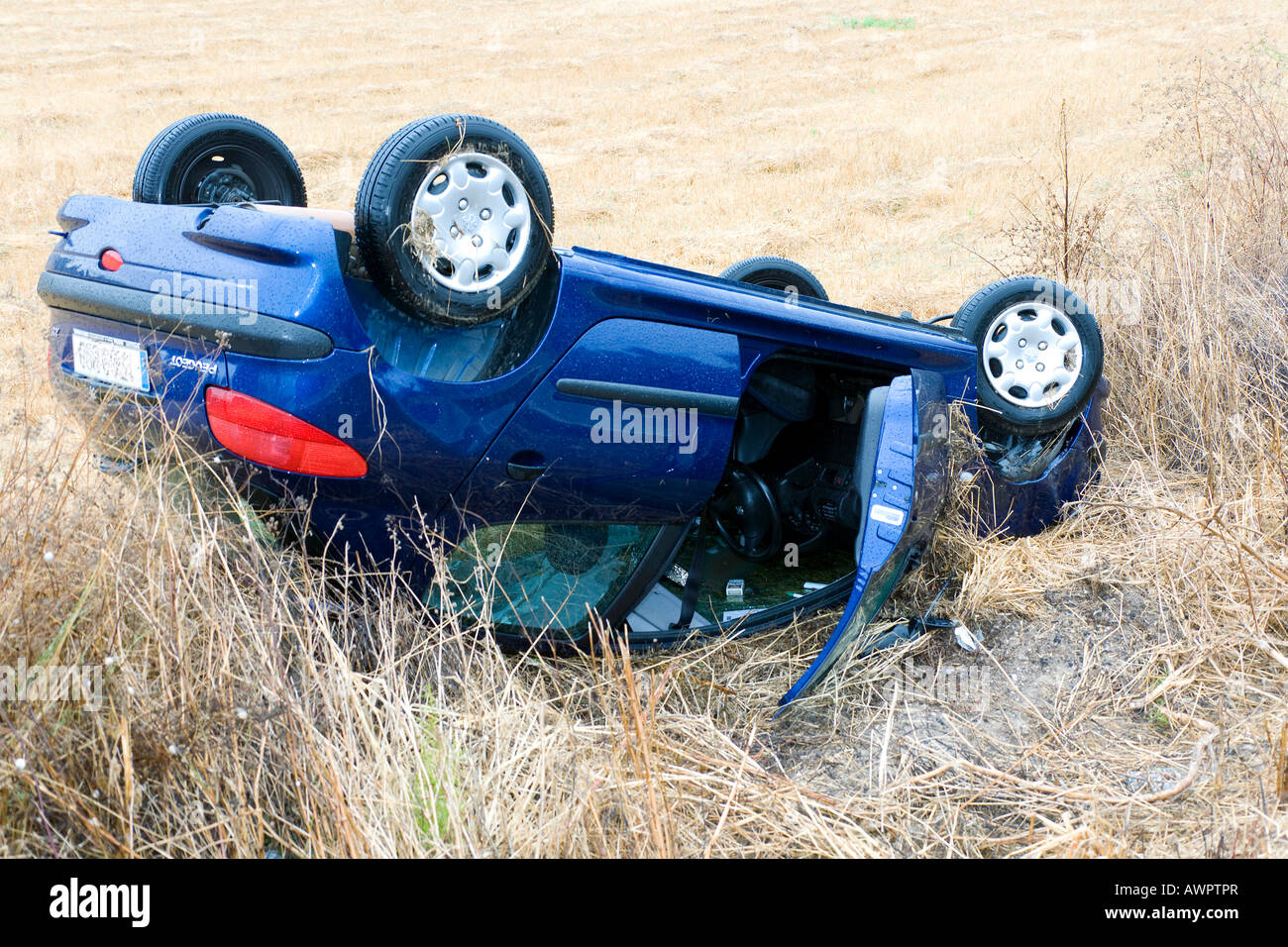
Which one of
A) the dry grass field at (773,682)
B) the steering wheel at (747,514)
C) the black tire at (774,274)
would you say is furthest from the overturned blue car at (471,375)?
the black tire at (774,274)

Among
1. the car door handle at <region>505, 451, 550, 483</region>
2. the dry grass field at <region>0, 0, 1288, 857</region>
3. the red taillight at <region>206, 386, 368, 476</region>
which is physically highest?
the red taillight at <region>206, 386, 368, 476</region>

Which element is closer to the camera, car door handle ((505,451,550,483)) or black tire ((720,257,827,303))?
car door handle ((505,451,550,483))

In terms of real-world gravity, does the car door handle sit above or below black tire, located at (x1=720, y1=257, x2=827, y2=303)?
below

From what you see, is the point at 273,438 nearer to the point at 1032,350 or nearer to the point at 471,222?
the point at 471,222

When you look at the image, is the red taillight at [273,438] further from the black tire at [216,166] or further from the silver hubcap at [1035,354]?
the silver hubcap at [1035,354]

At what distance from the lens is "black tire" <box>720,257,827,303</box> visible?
509 cm

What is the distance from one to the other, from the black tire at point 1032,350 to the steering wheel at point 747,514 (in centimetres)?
104

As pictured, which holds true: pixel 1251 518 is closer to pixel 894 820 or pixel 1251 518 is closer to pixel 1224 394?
pixel 1224 394

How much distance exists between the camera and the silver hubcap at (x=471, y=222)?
2887 mm

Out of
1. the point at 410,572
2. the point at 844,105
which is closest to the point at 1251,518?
the point at 410,572

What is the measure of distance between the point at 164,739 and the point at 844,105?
19.7 m

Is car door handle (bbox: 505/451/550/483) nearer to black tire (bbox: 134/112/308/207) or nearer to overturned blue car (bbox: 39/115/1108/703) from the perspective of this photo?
overturned blue car (bbox: 39/115/1108/703)

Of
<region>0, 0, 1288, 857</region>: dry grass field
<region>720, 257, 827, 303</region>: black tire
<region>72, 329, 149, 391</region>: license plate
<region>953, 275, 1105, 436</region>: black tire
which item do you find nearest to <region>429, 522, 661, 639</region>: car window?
<region>0, 0, 1288, 857</region>: dry grass field

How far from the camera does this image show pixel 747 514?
4.04 m
